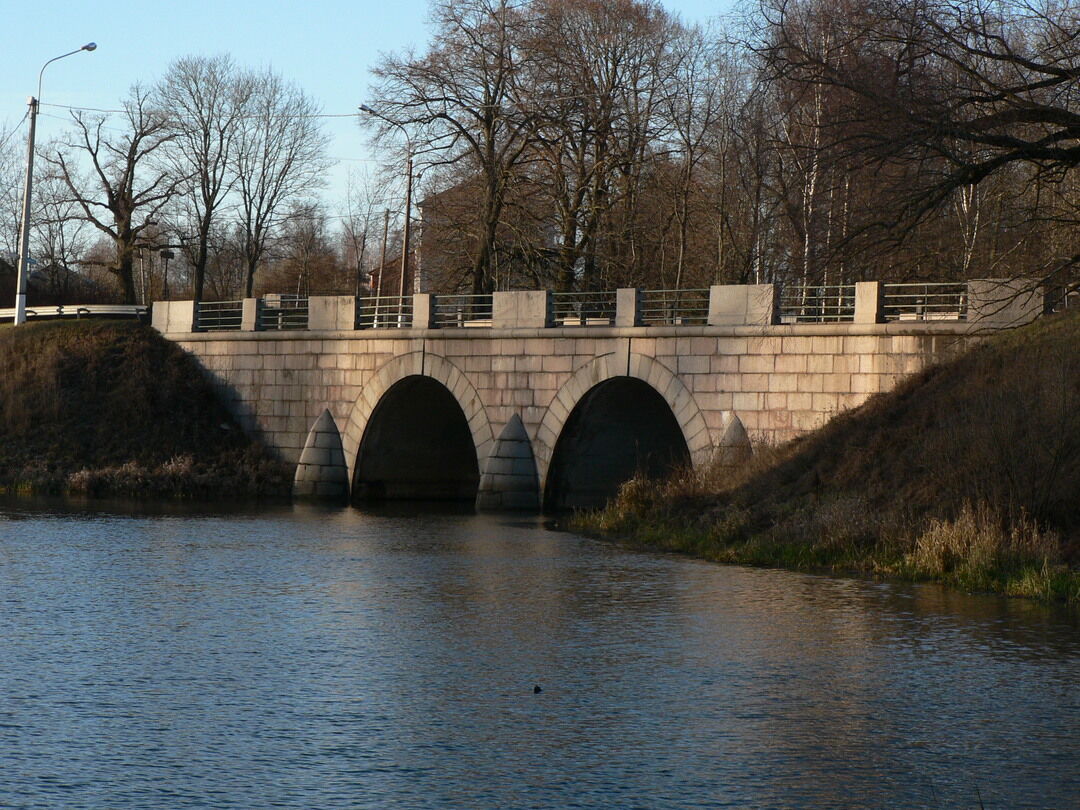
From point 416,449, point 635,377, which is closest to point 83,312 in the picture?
point 416,449

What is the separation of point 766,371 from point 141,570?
494 inches

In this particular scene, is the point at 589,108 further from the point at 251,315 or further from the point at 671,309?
the point at 671,309

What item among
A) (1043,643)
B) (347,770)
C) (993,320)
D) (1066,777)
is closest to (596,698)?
(347,770)

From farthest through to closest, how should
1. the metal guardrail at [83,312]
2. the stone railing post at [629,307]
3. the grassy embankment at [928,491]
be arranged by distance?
the metal guardrail at [83,312]
the stone railing post at [629,307]
the grassy embankment at [928,491]

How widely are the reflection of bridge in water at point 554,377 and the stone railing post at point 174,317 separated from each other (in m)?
0.05

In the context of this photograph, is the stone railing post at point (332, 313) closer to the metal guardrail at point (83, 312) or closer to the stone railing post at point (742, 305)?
the metal guardrail at point (83, 312)

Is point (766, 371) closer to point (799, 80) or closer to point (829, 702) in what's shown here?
point (799, 80)

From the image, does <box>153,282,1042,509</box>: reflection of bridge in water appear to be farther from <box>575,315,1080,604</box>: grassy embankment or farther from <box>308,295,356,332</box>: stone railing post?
<box>575,315,1080,604</box>: grassy embankment

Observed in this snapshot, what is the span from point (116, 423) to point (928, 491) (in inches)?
895

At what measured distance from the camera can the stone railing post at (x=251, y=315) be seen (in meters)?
35.8

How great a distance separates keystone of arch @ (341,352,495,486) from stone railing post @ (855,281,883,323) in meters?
8.77

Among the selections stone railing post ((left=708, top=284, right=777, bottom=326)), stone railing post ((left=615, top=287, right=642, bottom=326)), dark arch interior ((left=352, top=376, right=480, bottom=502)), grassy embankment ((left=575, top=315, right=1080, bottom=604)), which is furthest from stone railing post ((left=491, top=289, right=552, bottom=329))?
grassy embankment ((left=575, top=315, right=1080, bottom=604))

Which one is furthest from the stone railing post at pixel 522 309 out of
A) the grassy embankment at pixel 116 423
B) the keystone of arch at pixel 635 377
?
the grassy embankment at pixel 116 423

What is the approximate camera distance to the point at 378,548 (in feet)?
70.7
